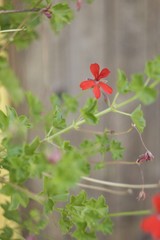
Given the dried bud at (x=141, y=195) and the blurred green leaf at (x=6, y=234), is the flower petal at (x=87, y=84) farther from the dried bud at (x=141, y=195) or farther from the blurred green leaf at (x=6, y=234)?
the blurred green leaf at (x=6, y=234)

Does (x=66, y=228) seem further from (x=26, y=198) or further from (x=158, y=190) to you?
(x=158, y=190)

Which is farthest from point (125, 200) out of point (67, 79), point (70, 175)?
point (70, 175)

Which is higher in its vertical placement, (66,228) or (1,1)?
(1,1)

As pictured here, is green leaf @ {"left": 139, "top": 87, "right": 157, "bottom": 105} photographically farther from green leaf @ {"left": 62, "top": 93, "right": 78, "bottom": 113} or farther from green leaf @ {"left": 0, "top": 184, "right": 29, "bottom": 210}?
green leaf @ {"left": 62, "top": 93, "right": 78, "bottom": 113}

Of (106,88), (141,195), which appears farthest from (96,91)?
(141,195)

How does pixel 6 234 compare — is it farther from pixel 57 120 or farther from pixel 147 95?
pixel 147 95

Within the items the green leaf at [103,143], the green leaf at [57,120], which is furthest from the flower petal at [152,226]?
the green leaf at [103,143]
